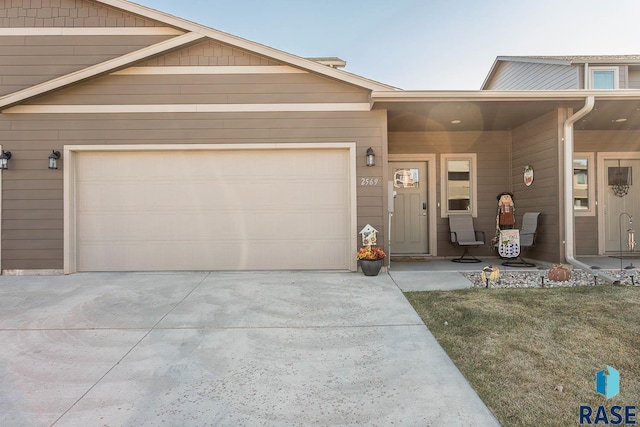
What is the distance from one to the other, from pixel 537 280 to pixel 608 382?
3102 millimetres

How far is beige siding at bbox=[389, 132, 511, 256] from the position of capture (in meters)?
7.03

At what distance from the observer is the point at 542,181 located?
5973 mm

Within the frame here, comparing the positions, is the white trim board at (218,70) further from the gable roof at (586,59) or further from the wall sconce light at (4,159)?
the gable roof at (586,59)

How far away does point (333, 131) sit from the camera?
5.48 meters

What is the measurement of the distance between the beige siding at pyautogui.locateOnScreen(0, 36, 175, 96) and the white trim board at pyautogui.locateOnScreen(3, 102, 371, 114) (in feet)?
1.88

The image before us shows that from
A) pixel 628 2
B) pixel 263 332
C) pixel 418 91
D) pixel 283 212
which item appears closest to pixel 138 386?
pixel 263 332

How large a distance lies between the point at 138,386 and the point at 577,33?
11668mm

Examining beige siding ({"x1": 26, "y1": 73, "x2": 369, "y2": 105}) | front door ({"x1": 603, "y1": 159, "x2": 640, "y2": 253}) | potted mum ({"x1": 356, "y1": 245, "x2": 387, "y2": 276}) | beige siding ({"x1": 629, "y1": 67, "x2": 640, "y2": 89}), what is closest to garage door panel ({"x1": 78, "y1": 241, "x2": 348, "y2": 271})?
potted mum ({"x1": 356, "y1": 245, "x2": 387, "y2": 276})

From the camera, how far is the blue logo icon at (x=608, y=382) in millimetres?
1989

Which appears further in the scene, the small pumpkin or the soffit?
the soffit

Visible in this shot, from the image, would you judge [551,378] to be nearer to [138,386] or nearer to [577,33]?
[138,386]

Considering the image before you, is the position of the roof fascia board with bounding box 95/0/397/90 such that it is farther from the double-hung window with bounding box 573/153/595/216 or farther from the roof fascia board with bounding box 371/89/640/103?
the double-hung window with bounding box 573/153/595/216

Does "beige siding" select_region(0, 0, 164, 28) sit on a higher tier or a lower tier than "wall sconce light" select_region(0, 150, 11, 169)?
higher

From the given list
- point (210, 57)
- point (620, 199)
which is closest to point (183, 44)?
point (210, 57)
